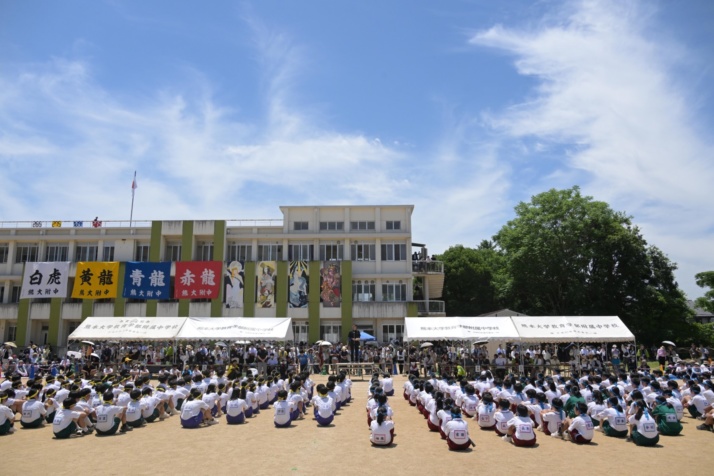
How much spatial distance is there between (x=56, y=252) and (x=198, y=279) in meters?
12.6

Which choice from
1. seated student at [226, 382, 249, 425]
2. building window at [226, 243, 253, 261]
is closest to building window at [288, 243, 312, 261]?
building window at [226, 243, 253, 261]

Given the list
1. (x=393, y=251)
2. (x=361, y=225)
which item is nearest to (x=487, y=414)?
(x=393, y=251)

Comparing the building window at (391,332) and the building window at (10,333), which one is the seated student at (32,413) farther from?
the building window at (10,333)

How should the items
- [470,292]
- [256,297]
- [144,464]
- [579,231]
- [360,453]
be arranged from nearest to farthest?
[144,464]
[360,453]
[256,297]
[579,231]
[470,292]

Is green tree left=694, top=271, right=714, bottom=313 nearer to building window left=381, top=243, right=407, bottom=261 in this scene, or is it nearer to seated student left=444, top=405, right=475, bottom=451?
building window left=381, top=243, right=407, bottom=261

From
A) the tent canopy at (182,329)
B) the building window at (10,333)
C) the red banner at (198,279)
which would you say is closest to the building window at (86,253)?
the building window at (10,333)

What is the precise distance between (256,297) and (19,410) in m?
25.7

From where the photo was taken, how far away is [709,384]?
14867 mm

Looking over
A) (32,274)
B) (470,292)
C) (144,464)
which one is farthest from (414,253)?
(144,464)

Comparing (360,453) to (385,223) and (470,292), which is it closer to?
(385,223)

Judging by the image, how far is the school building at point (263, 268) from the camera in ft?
134

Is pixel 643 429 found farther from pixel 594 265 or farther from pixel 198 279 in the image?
pixel 594 265

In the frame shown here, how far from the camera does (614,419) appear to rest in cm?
1245

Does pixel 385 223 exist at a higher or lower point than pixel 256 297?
higher
